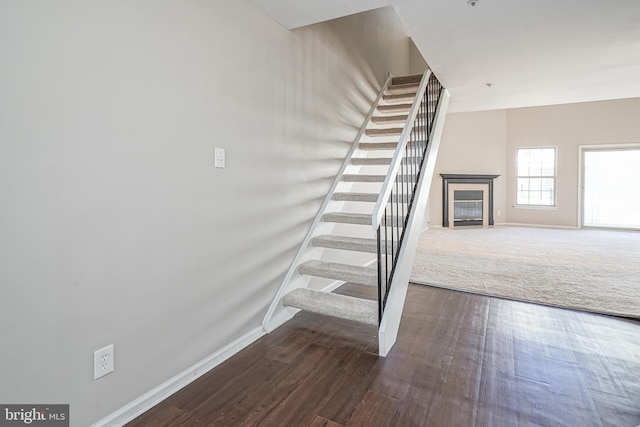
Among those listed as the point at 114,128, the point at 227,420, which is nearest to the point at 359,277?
the point at 227,420

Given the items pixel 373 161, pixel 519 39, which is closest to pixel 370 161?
pixel 373 161

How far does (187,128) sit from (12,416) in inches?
54.9

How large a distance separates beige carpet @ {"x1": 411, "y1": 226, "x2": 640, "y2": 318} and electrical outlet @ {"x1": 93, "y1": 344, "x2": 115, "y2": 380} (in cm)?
301

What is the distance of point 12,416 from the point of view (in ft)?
4.06

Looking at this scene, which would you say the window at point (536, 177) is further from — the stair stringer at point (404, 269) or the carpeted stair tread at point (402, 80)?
the stair stringer at point (404, 269)

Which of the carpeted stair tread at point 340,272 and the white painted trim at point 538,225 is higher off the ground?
the white painted trim at point 538,225

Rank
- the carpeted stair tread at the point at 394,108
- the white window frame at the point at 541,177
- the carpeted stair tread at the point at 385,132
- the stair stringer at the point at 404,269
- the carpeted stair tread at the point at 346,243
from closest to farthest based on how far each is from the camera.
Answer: the stair stringer at the point at 404,269 < the carpeted stair tread at the point at 346,243 < the carpeted stair tread at the point at 385,132 < the carpeted stair tread at the point at 394,108 < the white window frame at the point at 541,177

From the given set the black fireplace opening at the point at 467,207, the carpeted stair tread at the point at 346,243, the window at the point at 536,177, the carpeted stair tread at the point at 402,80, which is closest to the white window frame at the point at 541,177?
the window at the point at 536,177

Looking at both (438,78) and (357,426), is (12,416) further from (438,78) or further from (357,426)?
(438,78)

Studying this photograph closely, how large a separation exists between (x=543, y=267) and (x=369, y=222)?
2.92 m

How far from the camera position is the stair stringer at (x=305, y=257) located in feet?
8.42

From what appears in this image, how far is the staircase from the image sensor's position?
2375mm

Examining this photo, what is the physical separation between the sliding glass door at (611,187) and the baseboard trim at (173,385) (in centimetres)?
880

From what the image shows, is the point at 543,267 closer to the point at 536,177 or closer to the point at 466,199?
the point at 466,199
